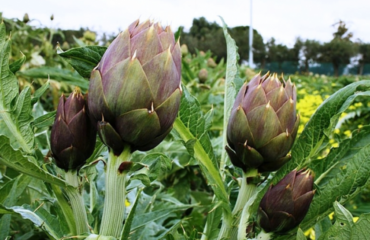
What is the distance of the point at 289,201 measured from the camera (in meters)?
0.41

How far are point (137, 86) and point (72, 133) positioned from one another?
A: 10 cm

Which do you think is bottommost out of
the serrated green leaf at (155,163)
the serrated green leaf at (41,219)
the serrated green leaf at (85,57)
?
the serrated green leaf at (41,219)

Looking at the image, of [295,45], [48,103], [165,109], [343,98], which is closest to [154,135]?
[165,109]

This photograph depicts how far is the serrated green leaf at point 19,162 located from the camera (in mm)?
360

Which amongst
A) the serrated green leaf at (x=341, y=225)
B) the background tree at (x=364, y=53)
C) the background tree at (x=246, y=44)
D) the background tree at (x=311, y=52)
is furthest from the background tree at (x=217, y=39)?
the serrated green leaf at (x=341, y=225)

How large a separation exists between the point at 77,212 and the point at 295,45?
2533 cm

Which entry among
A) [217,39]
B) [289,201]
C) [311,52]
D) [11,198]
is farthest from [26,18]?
[311,52]

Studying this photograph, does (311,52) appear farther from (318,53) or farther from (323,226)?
(323,226)

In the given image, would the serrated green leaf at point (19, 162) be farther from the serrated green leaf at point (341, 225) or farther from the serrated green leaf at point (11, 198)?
the serrated green leaf at point (341, 225)

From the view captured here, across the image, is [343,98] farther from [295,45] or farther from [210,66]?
[295,45]

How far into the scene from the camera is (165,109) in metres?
0.36

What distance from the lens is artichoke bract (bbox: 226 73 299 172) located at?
41 centimetres

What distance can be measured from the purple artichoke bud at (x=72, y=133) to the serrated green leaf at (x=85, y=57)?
0.05 meters

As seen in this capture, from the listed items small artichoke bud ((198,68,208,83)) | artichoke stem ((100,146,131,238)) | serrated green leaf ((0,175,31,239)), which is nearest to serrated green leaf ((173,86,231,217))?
artichoke stem ((100,146,131,238))
